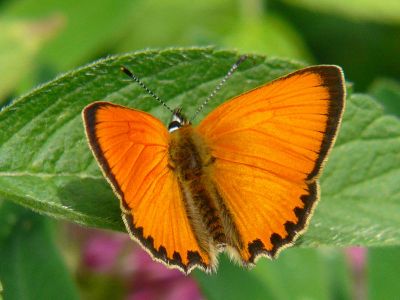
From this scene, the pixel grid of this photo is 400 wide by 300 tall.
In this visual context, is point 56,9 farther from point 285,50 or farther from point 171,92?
point 171,92

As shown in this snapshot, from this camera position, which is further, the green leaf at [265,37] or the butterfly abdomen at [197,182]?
the green leaf at [265,37]

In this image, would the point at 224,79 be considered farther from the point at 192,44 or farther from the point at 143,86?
the point at 192,44

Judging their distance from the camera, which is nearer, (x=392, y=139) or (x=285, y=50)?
(x=392, y=139)

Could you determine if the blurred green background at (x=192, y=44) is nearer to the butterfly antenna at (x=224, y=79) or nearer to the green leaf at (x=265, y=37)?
the green leaf at (x=265, y=37)

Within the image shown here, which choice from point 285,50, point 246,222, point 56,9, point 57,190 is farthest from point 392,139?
point 56,9

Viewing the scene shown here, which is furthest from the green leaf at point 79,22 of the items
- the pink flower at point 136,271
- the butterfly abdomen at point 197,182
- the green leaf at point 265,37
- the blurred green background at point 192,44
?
the butterfly abdomen at point 197,182

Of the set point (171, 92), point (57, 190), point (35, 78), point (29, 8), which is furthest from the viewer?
point (29, 8)
